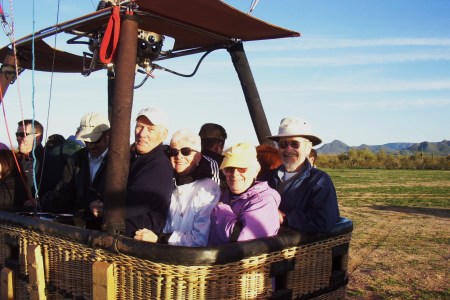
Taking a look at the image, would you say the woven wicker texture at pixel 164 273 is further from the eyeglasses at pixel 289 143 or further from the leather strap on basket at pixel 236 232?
the eyeglasses at pixel 289 143

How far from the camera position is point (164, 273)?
2094 mm

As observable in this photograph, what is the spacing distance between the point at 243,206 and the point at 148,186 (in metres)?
0.53

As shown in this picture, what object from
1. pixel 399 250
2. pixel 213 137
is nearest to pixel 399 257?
pixel 399 250

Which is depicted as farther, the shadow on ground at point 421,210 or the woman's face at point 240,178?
the shadow on ground at point 421,210

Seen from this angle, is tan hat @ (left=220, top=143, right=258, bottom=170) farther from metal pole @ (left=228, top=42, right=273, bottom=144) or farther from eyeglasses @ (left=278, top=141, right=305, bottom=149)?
metal pole @ (left=228, top=42, right=273, bottom=144)

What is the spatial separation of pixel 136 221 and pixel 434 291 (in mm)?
4135

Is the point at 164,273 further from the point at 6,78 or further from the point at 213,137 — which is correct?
the point at 6,78

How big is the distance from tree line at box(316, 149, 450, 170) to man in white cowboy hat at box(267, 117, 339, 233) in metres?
37.9

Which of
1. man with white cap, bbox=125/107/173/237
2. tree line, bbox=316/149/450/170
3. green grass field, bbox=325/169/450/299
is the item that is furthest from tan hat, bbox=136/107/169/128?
tree line, bbox=316/149/450/170

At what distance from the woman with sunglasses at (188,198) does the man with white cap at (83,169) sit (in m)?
0.80

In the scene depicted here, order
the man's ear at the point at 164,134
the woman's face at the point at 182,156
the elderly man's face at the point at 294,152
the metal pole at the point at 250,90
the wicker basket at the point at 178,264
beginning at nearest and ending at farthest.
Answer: the wicker basket at the point at 178,264, the woman's face at the point at 182,156, the man's ear at the point at 164,134, the elderly man's face at the point at 294,152, the metal pole at the point at 250,90

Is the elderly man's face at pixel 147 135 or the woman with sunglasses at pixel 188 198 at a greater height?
the elderly man's face at pixel 147 135

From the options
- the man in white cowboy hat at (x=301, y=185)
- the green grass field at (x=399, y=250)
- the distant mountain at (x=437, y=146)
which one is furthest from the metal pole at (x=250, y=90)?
the distant mountain at (x=437, y=146)

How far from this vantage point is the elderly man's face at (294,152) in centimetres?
325
